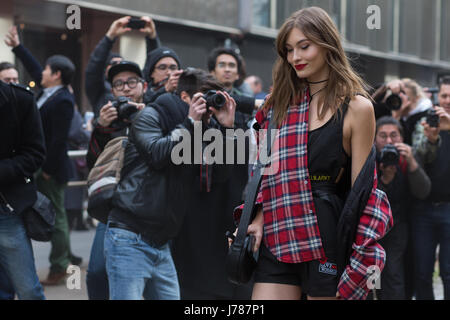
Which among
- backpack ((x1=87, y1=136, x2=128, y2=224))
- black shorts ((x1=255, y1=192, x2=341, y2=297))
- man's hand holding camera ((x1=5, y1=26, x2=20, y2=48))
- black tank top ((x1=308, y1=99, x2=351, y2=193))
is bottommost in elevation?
black shorts ((x1=255, y1=192, x2=341, y2=297))

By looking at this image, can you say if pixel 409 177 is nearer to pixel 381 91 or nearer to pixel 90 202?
pixel 381 91

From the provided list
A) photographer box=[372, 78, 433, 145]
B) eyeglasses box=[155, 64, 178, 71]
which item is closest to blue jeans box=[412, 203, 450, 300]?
photographer box=[372, 78, 433, 145]

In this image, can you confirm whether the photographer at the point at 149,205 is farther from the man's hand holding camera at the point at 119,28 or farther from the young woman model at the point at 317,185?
the man's hand holding camera at the point at 119,28

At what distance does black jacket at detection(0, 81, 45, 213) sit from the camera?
450 cm

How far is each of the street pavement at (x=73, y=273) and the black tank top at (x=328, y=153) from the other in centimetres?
236

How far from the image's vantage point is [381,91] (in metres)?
5.85

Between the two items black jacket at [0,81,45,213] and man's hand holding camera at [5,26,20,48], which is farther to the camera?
man's hand holding camera at [5,26,20,48]

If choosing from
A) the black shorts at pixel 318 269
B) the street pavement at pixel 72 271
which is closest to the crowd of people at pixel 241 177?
the black shorts at pixel 318 269

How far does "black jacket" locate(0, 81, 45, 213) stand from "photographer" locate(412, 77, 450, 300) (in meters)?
3.01

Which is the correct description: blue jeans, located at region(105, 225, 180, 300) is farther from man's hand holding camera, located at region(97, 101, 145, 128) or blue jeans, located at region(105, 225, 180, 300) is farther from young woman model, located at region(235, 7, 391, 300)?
young woman model, located at region(235, 7, 391, 300)

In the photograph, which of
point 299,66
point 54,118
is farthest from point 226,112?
point 54,118

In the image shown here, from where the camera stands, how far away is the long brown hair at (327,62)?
3098mm
